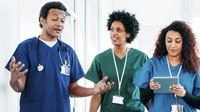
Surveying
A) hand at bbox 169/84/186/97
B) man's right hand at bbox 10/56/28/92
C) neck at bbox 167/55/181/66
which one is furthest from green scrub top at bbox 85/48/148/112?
A: man's right hand at bbox 10/56/28/92

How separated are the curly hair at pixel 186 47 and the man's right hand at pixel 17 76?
2.92ft

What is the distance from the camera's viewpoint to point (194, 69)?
1853 millimetres

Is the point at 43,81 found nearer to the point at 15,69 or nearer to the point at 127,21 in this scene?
the point at 15,69

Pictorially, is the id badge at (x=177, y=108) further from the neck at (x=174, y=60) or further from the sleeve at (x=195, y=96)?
the neck at (x=174, y=60)

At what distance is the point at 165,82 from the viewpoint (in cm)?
177

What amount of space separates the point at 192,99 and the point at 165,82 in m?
0.18

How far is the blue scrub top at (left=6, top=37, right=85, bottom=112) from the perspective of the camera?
1.54 meters

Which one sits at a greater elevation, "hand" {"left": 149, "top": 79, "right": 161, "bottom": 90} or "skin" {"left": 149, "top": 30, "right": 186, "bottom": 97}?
"skin" {"left": 149, "top": 30, "right": 186, "bottom": 97}

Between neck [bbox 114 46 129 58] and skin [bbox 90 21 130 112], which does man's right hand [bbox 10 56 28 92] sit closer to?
skin [bbox 90 21 130 112]

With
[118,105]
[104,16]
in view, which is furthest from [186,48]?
[104,16]

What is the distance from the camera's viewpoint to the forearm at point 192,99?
1739 millimetres

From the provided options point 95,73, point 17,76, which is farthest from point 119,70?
point 17,76

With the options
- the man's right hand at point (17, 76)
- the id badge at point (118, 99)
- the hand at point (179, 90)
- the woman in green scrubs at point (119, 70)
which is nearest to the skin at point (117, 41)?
the woman in green scrubs at point (119, 70)

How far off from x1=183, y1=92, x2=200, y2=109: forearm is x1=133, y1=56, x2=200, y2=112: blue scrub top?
0.13ft
